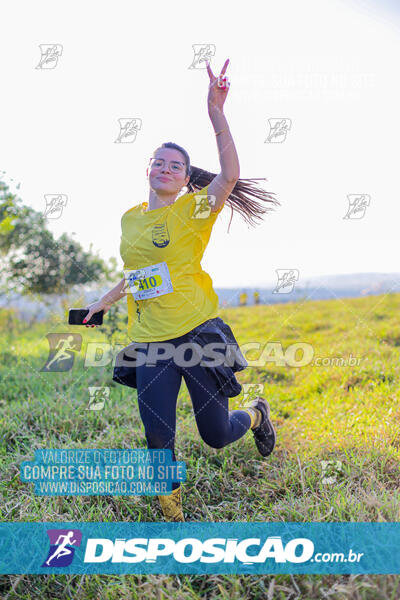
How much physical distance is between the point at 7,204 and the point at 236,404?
10.4 ft

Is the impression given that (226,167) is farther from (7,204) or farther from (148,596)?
(7,204)

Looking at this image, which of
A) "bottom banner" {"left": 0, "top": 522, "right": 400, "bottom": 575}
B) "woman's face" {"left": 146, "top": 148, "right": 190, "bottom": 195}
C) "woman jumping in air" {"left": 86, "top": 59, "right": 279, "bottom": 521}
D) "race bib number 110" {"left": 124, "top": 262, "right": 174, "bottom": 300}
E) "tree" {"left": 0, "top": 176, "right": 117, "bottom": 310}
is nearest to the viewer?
"bottom banner" {"left": 0, "top": 522, "right": 400, "bottom": 575}

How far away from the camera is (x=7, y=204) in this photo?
4664mm

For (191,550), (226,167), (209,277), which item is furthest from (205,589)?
(226,167)

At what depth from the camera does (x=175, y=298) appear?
8.48 feet

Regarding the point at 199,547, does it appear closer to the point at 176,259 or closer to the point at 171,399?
the point at 171,399

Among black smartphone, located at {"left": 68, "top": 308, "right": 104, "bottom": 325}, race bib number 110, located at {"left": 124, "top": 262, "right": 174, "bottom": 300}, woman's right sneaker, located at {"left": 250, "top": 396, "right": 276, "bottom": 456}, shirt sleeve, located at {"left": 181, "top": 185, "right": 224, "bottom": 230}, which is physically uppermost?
shirt sleeve, located at {"left": 181, "top": 185, "right": 224, "bottom": 230}

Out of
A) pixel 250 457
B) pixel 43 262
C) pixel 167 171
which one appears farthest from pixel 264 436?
pixel 43 262

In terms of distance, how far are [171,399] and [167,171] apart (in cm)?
138

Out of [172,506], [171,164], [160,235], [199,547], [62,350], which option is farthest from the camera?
[62,350]

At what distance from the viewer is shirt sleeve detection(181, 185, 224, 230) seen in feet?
8.27

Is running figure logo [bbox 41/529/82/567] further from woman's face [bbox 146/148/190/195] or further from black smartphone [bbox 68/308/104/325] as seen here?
woman's face [bbox 146/148/190/195]

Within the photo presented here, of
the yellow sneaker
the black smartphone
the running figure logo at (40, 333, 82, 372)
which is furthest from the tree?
the yellow sneaker

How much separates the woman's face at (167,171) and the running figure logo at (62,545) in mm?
2039
